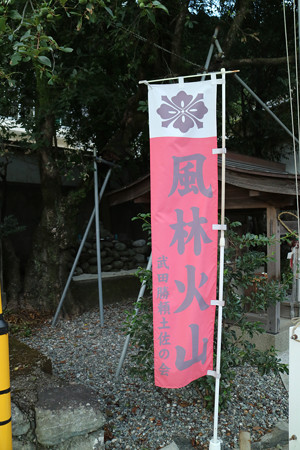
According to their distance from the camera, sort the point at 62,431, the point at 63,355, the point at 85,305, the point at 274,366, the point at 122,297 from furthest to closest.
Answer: the point at 122,297, the point at 85,305, the point at 63,355, the point at 274,366, the point at 62,431

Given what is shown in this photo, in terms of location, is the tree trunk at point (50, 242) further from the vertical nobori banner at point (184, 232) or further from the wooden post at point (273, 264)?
the vertical nobori banner at point (184, 232)

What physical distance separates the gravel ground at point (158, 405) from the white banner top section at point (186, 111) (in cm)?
281

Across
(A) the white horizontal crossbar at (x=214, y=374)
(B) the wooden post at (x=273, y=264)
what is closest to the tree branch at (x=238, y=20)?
(B) the wooden post at (x=273, y=264)

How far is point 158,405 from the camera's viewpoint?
4156mm

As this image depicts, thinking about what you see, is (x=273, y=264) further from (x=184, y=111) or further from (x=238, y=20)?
(x=238, y=20)

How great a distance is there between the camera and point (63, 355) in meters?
5.96

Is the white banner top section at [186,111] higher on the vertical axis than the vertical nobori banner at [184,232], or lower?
higher

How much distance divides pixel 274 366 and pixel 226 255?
1.20 m

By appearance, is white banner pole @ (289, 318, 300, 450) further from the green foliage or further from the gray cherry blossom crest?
the gray cherry blossom crest

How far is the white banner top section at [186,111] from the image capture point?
3.13m

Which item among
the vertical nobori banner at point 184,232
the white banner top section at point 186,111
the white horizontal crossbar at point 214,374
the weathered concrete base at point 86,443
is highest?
the white banner top section at point 186,111

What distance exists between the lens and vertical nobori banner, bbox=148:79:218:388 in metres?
3.09

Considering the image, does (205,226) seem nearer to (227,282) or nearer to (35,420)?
(227,282)

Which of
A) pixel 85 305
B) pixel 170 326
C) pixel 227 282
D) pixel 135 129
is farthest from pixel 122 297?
pixel 170 326
